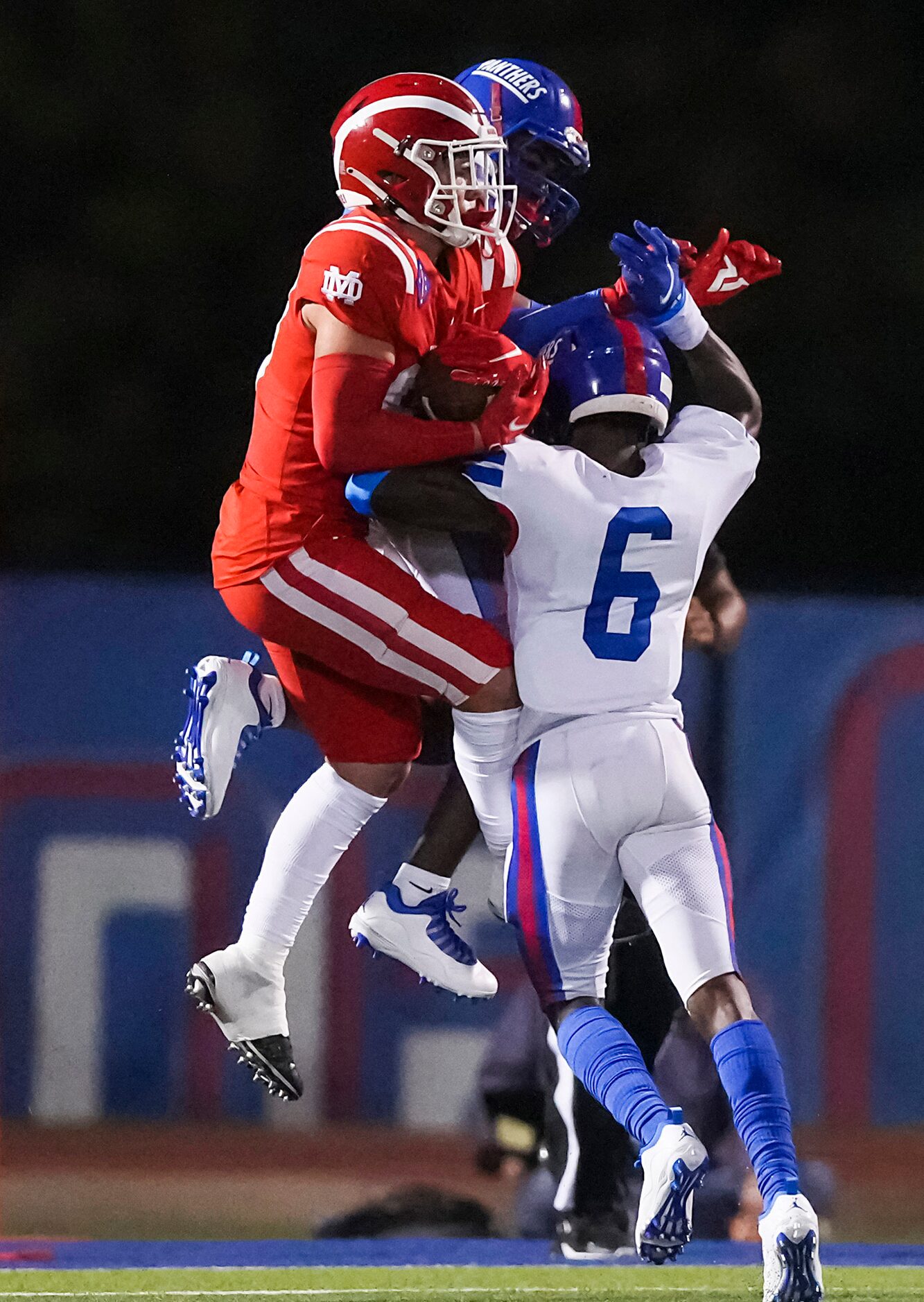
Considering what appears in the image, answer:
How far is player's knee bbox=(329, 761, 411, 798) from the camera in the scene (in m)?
2.91


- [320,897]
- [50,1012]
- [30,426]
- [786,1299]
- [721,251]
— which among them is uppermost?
[721,251]

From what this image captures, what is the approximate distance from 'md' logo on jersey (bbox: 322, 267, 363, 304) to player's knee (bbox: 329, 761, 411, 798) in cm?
71

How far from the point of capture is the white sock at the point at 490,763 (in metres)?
2.84

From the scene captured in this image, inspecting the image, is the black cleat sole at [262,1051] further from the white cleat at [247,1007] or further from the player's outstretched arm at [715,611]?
the player's outstretched arm at [715,611]

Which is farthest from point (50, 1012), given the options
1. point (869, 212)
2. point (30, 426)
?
point (869, 212)

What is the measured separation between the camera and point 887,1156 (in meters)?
3.19

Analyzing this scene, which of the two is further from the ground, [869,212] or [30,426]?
[869,212]

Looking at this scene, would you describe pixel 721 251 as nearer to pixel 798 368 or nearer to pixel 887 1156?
pixel 798 368

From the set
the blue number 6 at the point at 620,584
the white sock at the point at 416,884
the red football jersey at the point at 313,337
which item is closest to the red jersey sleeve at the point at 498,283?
the red football jersey at the point at 313,337

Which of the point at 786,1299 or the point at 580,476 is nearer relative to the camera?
the point at 786,1299

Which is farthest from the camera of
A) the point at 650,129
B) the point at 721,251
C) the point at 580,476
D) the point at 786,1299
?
the point at 650,129

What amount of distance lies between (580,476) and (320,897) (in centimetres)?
82

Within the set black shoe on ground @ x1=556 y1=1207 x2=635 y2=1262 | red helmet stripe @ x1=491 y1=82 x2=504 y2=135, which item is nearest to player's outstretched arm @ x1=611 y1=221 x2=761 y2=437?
red helmet stripe @ x1=491 y1=82 x2=504 y2=135

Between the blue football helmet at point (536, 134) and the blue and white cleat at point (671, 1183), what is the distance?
54.8 inches
